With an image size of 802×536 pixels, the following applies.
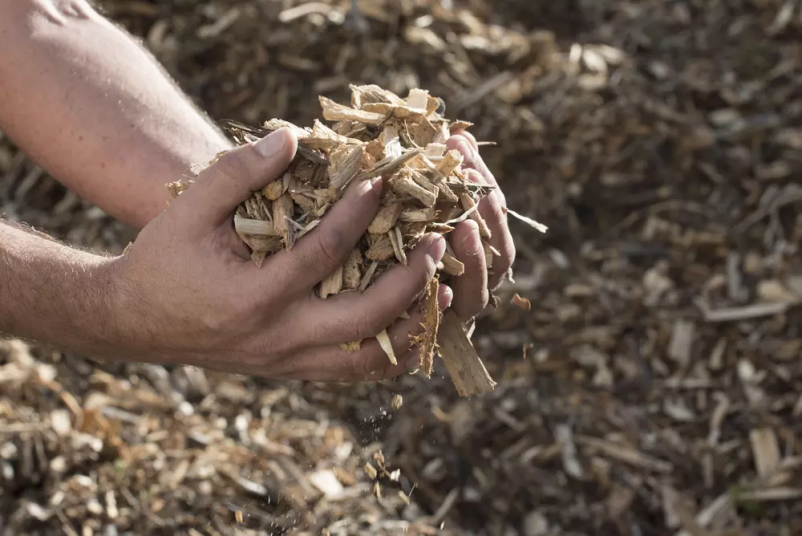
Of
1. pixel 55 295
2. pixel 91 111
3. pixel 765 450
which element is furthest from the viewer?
pixel 765 450

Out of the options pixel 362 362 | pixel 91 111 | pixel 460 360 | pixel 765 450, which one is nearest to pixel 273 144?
pixel 362 362

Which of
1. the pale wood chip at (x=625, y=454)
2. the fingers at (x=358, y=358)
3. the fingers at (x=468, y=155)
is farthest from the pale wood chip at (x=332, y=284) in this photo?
the pale wood chip at (x=625, y=454)

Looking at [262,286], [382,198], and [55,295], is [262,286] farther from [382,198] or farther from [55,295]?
[55,295]

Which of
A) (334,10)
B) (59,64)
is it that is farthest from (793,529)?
(334,10)

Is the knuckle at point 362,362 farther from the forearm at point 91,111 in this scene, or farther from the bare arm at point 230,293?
the forearm at point 91,111

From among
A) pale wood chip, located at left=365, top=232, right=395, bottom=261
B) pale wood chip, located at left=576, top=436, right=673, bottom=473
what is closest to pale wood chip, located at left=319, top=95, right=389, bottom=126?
pale wood chip, located at left=365, top=232, right=395, bottom=261
